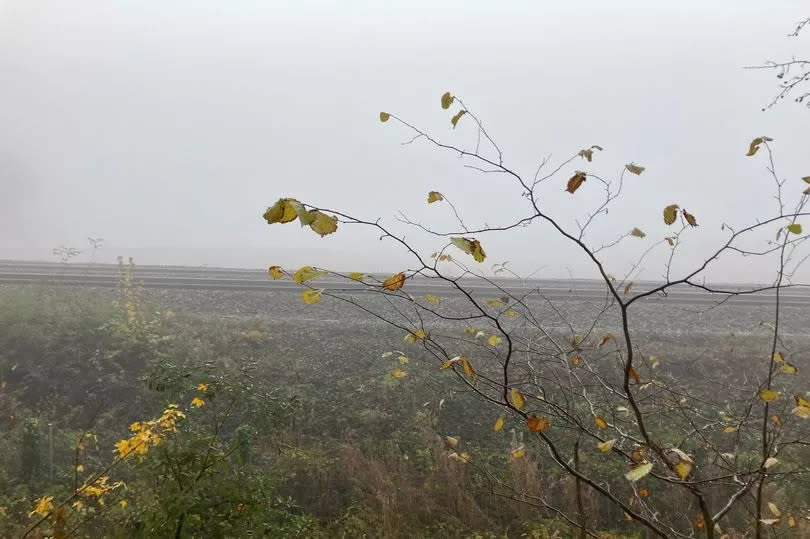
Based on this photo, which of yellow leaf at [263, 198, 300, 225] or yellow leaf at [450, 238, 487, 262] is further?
yellow leaf at [450, 238, 487, 262]

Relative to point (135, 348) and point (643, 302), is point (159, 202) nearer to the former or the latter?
point (135, 348)

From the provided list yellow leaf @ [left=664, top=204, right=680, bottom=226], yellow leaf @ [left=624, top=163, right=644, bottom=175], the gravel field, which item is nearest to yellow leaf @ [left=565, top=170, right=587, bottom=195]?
yellow leaf @ [left=624, top=163, right=644, bottom=175]

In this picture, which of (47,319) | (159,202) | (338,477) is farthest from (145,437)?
(159,202)

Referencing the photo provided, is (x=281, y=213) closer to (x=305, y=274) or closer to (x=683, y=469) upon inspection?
(x=305, y=274)

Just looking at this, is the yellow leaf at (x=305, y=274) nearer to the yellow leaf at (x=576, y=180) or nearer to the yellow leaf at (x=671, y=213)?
the yellow leaf at (x=576, y=180)

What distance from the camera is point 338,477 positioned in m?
6.46

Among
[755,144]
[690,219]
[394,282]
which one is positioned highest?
[755,144]

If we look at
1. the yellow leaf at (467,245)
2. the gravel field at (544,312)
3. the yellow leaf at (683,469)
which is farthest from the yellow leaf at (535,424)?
the gravel field at (544,312)

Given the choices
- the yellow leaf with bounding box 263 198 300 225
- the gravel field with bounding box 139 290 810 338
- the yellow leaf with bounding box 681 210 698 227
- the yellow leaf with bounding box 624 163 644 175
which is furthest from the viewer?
the gravel field with bounding box 139 290 810 338

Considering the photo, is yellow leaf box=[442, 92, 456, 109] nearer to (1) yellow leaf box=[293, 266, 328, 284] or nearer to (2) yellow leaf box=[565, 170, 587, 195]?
(2) yellow leaf box=[565, 170, 587, 195]

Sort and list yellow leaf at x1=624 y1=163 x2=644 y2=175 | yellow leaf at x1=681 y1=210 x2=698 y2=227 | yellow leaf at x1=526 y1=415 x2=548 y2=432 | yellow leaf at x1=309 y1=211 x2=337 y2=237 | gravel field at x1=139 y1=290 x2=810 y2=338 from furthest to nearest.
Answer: gravel field at x1=139 y1=290 x2=810 y2=338
yellow leaf at x1=624 y1=163 x2=644 y2=175
yellow leaf at x1=681 y1=210 x2=698 y2=227
yellow leaf at x1=526 y1=415 x2=548 y2=432
yellow leaf at x1=309 y1=211 x2=337 y2=237

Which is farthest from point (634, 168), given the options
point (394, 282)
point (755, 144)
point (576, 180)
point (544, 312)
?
point (544, 312)

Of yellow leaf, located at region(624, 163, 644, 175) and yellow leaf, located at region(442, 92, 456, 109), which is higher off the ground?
yellow leaf, located at region(442, 92, 456, 109)

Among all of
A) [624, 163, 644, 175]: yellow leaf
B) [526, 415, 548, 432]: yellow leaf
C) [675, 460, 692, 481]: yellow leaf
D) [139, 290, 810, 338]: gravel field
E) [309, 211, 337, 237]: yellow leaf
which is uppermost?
[624, 163, 644, 175]: yellow leaf
